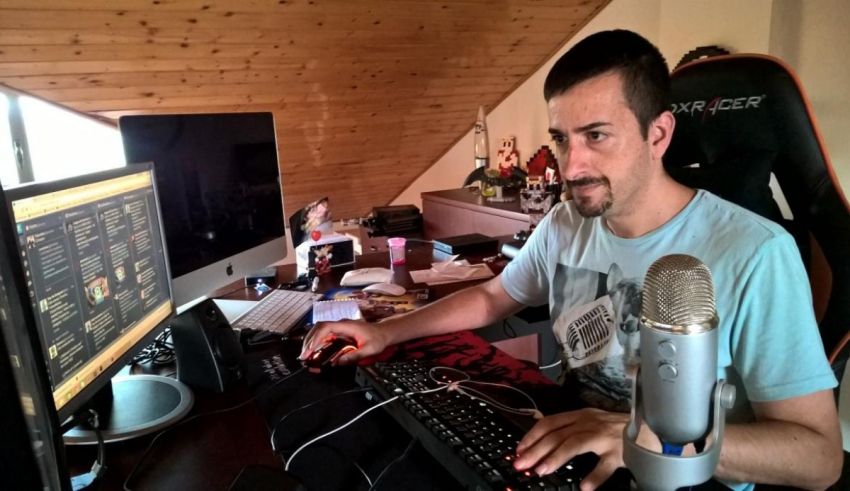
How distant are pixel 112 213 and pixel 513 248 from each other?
133cm

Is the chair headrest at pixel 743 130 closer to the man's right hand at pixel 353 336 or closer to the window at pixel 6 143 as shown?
the man's right hand at pixel 353 336

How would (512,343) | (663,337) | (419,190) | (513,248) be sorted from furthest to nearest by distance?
(419,190), (512,343), (513,248), (663,337)

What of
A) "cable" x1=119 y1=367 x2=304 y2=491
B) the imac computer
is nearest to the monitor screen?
the imac computer

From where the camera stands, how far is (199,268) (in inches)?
53.7

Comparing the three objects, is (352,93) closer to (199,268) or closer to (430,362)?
(199,268)

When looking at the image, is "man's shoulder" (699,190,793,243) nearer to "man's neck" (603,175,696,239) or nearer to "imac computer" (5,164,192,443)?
"man's neck" (603,175,696,239)

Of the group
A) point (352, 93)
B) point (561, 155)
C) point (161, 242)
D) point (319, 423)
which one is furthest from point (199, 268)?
point (352, 93)

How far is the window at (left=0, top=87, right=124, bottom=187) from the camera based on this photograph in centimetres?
324

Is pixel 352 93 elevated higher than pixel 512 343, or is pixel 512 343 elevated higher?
pixel 352 93

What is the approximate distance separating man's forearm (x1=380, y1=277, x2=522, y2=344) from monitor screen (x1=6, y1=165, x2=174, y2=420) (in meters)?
0.51

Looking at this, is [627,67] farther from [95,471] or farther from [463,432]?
[95,471]

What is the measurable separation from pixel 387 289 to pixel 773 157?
1037mm

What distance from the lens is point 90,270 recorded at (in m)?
0.85

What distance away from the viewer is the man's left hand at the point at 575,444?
2.43 feet
